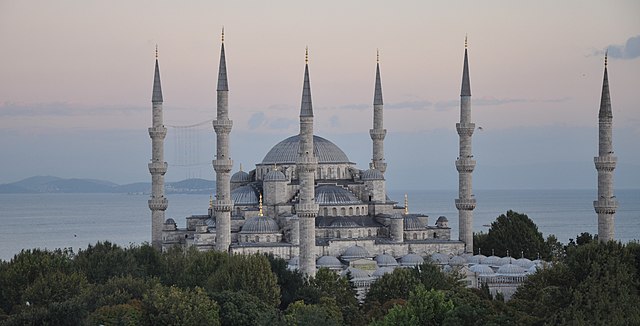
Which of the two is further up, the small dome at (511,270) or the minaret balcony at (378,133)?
the minaret balcony at (378,133)

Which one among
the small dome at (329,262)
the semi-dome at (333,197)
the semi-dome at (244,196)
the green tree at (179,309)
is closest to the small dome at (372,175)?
the semi-dome at (333,197)

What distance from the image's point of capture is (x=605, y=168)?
1745 inches

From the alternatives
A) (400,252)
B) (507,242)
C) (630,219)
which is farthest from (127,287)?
(630,219)

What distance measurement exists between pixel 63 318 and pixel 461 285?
44.6 ft

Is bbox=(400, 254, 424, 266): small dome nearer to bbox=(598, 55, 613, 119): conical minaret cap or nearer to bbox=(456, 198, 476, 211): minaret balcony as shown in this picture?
bbox=(456, 198, 476, 211): minaret balcony

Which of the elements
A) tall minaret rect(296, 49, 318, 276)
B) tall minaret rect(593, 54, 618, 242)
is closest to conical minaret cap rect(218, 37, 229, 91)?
tall minaret rect(296, 49, 318, 276)

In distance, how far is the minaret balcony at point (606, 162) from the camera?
44250 millimetres

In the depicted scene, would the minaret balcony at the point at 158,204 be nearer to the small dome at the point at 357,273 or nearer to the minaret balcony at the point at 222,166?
the minaret balcony at the point at 222,166

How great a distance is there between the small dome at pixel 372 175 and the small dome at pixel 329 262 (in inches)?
257

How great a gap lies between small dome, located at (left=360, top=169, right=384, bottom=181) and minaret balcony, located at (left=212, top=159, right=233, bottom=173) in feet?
25.5

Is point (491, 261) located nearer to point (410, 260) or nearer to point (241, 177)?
point (410, 260)

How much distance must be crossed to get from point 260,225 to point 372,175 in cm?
669

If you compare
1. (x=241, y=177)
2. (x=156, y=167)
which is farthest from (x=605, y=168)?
(x=156, y=167)

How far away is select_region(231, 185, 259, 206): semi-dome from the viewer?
5072 cm
